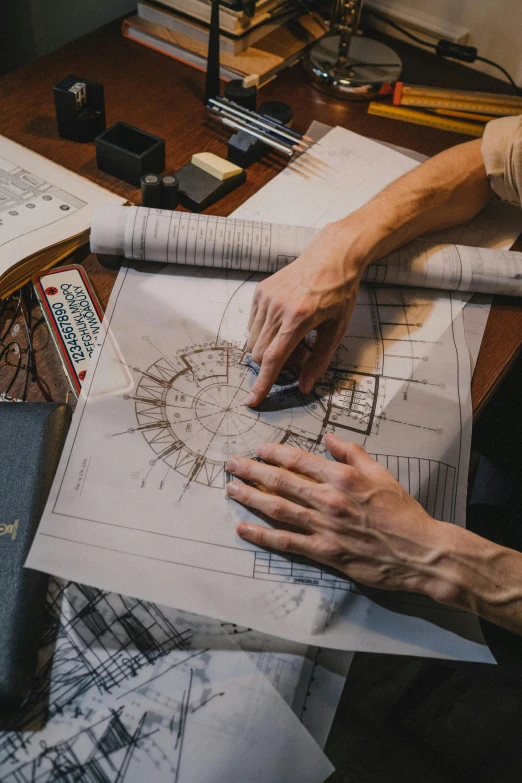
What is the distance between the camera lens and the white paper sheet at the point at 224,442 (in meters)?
0.60

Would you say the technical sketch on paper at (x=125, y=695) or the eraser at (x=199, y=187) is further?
the eraser at (x=199, y=187)

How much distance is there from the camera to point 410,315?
2.85 ft

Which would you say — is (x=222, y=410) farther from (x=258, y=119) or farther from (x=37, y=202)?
(x=258, y=119)

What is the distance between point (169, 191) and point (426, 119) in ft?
2.02

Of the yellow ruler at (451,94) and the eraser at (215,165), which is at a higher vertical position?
the yellow ruler at (451,94)

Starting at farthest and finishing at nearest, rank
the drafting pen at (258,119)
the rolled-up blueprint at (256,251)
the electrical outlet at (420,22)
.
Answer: the electrical outlet at (420,22), the drafting pen at (258,119), the rolled-up blueprint at (256,251)

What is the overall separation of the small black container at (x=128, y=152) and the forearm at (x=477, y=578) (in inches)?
27.8

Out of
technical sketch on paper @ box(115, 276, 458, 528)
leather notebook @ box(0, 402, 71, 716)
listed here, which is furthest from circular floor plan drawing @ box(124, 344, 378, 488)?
leather notebook @ box(0, 402, 71, 716)

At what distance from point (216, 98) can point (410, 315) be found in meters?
0.56

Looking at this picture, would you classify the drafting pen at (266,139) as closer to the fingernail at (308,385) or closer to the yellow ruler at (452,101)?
the yellow ruler at (452,101)

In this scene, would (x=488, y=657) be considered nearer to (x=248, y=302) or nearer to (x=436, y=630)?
(x=436, y=630)

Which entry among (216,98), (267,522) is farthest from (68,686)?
(216,98)

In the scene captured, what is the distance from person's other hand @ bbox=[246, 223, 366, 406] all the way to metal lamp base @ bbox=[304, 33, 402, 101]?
0.58 m

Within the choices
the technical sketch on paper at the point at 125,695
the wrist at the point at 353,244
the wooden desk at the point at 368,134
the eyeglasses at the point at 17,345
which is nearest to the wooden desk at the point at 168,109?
the wooden desk at the point at 368,134
